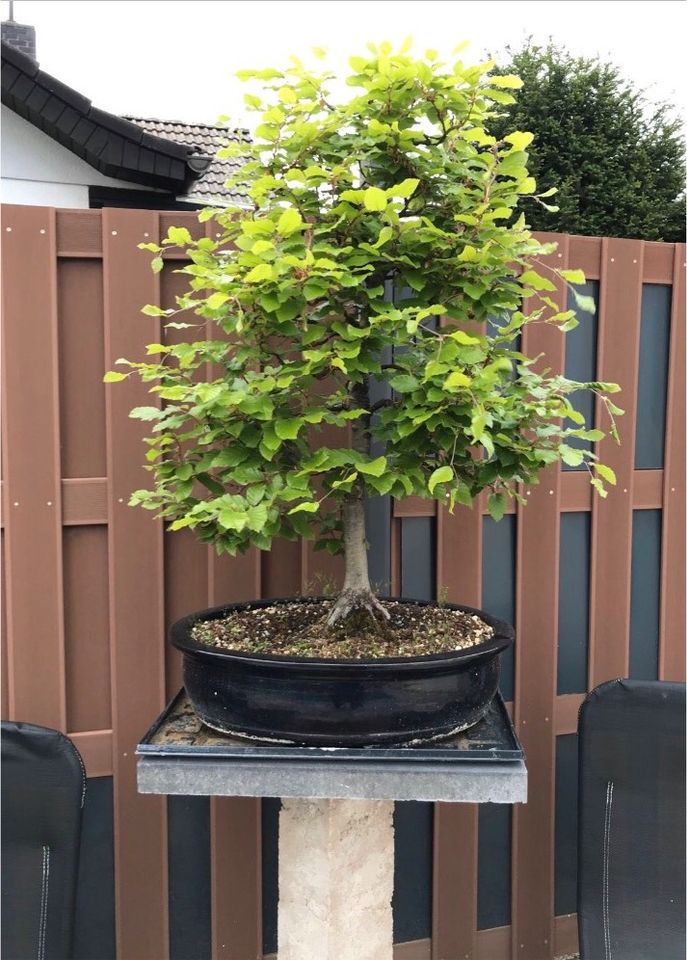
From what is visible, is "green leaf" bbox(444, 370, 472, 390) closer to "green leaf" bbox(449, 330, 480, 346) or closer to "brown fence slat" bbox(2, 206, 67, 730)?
"green leaf" bbox(449, 330, 480, 346)

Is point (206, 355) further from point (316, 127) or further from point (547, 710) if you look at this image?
point (547, 710)

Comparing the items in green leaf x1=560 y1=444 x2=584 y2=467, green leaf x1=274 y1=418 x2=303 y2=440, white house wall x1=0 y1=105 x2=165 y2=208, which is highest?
white house wall x1=0 y1=105 x2=165 y2=208

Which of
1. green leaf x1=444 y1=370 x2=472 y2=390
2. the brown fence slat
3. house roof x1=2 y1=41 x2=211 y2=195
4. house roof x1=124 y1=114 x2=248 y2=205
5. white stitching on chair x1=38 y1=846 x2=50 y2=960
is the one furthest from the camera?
house roof x1=124 y1=114 x2=248 y2=205

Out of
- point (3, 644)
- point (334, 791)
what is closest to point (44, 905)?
point (3, 644)

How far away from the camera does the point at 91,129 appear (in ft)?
15.3

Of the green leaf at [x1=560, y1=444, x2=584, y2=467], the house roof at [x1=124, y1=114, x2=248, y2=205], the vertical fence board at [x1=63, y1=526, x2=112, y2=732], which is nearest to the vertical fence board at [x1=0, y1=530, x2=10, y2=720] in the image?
the vertical fence board at [x1=63, y1=526, x2=112, y2=732]

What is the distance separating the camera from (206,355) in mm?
1275

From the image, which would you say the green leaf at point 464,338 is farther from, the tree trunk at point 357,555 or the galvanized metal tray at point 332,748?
the galvanized metal tray at point 332,748

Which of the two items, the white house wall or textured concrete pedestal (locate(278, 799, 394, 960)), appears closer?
textured concrete pedestal (locate(278, 799, 394, 960))

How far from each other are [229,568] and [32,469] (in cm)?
45

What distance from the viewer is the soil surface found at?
129 centimetres

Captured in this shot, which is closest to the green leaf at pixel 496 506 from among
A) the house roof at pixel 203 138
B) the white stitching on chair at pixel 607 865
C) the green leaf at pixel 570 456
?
the green leaf at pixel 570 456

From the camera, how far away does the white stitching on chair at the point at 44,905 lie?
1.39m

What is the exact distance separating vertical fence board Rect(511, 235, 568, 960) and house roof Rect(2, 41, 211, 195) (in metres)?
3.55
